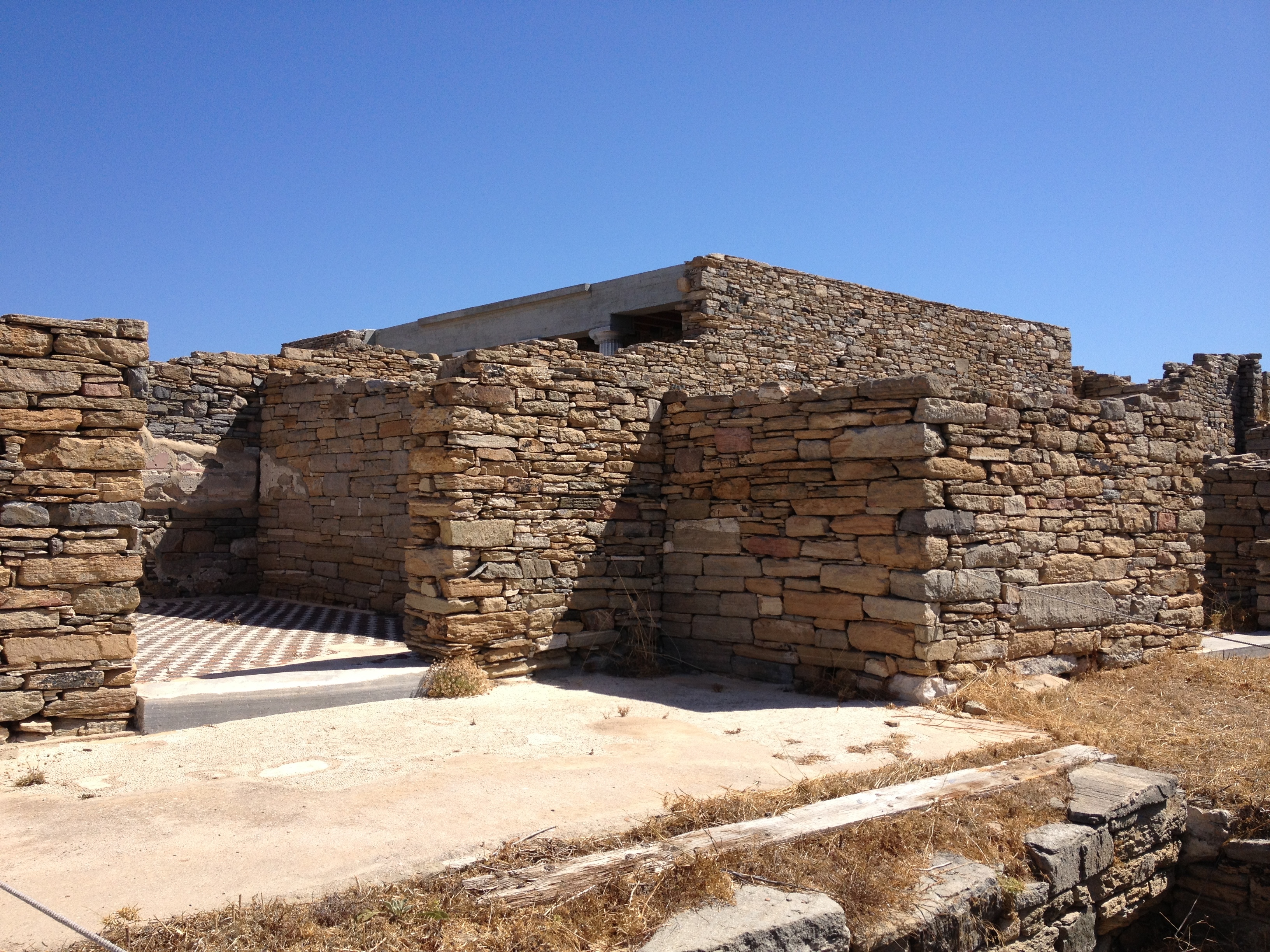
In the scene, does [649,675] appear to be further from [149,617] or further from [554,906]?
[149,617]

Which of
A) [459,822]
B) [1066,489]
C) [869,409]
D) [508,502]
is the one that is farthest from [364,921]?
[1066,489]

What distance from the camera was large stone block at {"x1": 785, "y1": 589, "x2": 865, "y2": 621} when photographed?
748 cm

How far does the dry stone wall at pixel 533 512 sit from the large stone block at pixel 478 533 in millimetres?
11

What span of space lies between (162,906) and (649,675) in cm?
513

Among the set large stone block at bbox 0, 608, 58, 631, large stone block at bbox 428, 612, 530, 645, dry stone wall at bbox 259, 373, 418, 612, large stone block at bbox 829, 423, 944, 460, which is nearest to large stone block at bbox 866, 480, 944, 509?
large stone block at bbox 829, 423, 944, 460

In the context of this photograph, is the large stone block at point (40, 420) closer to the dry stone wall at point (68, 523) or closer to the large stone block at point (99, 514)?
the dry stone wall at point (68, 523)

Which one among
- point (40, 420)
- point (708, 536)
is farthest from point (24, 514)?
point (708, 536)

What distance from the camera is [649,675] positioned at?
8.25 metres

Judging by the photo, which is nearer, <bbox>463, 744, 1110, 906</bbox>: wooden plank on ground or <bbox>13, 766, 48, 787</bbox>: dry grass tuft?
<bbox>463, 744, 1110, 906</bbox>: wooden plank on ground

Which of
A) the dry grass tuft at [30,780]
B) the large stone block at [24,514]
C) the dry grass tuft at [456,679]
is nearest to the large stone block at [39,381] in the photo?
the large stone block at [24,514]

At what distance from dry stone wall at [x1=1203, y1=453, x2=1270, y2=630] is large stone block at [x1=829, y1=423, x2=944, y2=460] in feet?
19.9

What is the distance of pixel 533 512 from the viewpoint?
795 cm

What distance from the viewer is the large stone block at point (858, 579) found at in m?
7.25

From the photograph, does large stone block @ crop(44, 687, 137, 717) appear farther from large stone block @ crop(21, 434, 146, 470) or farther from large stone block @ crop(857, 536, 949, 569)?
large stone block @ crop(857, 536, 949, 569)
